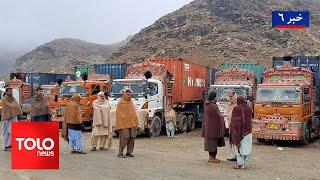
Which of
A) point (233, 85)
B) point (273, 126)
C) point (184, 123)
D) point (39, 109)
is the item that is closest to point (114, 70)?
point (184, 123)

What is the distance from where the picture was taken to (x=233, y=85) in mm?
19984

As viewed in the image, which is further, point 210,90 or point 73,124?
point 210,90

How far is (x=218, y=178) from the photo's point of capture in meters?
9.98

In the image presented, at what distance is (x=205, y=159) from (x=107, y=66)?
15.4 metres

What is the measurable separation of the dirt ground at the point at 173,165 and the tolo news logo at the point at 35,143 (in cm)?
464

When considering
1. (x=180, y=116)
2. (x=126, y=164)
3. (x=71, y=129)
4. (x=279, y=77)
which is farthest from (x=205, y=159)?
(x=180, y=116)

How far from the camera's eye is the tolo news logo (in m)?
5.02

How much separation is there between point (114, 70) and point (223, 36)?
118 ft

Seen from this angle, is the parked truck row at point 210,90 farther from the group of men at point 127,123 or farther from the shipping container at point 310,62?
the group of men at point 127,123

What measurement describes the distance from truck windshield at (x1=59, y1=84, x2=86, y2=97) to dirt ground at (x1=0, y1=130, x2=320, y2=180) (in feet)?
19.9

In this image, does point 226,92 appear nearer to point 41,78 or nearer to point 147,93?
point 147,93

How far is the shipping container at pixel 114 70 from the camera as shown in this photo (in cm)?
2674

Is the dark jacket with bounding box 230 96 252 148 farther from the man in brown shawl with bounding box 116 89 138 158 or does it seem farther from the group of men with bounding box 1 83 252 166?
the man in brown shawl with bounding box 116 89 138 158

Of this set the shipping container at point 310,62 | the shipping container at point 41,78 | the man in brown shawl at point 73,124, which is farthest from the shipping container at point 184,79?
the shipping container at point 41,78
